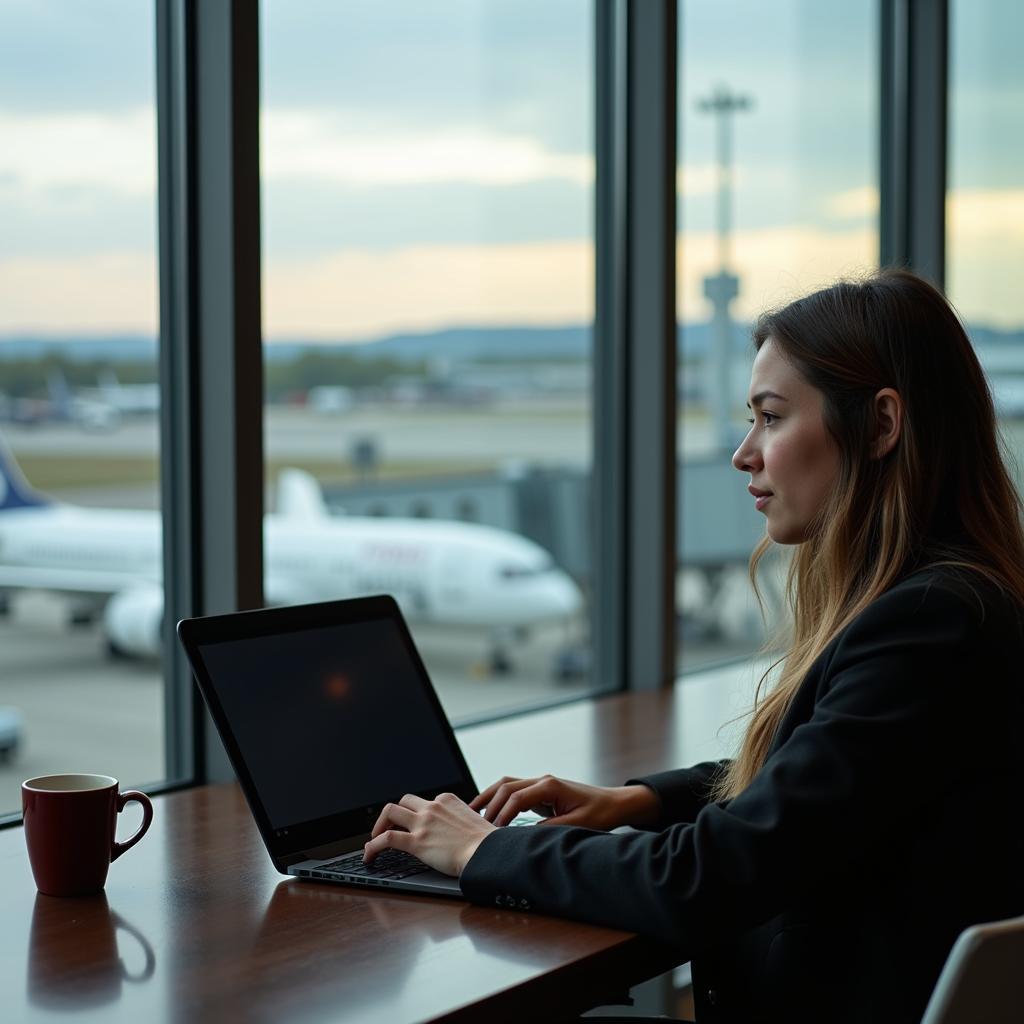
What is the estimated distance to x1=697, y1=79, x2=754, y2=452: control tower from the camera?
3930 millimetres

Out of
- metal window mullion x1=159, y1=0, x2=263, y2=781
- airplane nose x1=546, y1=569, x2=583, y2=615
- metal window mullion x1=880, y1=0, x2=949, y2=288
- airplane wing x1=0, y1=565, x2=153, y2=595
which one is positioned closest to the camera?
metal window mullion x1=159, y1=0, x2=263, y2=781

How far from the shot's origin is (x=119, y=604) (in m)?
2.47

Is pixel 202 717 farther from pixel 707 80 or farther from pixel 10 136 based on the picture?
pixel 707 80

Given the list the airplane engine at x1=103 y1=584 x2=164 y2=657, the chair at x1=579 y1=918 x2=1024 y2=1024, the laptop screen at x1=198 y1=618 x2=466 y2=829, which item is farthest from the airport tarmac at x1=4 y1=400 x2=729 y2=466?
the chair at x1=579 y1=918 x2=1024 y2=1024

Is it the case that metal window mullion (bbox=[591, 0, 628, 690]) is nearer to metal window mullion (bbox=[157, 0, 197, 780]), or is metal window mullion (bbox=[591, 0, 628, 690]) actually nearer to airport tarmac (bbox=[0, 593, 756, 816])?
airport tarmac (bbox=[0, 593, 756, 816])

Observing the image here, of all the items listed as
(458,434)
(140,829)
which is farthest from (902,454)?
(458,434)

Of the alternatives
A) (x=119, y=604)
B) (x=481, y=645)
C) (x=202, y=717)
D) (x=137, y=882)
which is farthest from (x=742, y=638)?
(x=137, y=882)

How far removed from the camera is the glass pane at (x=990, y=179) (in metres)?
3.95

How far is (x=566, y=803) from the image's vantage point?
1.42 meters

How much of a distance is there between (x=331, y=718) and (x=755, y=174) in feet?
10.4

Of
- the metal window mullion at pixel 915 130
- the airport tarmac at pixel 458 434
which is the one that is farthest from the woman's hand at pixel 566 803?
the metal window mullion at pixel 915 130

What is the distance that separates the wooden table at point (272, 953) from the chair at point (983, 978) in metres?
0.28

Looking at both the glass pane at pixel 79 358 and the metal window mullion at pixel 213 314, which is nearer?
the metal window mullion at pixel 213 314

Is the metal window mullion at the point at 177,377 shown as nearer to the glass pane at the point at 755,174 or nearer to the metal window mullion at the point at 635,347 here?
the metal window mullion at the point at 635,347
